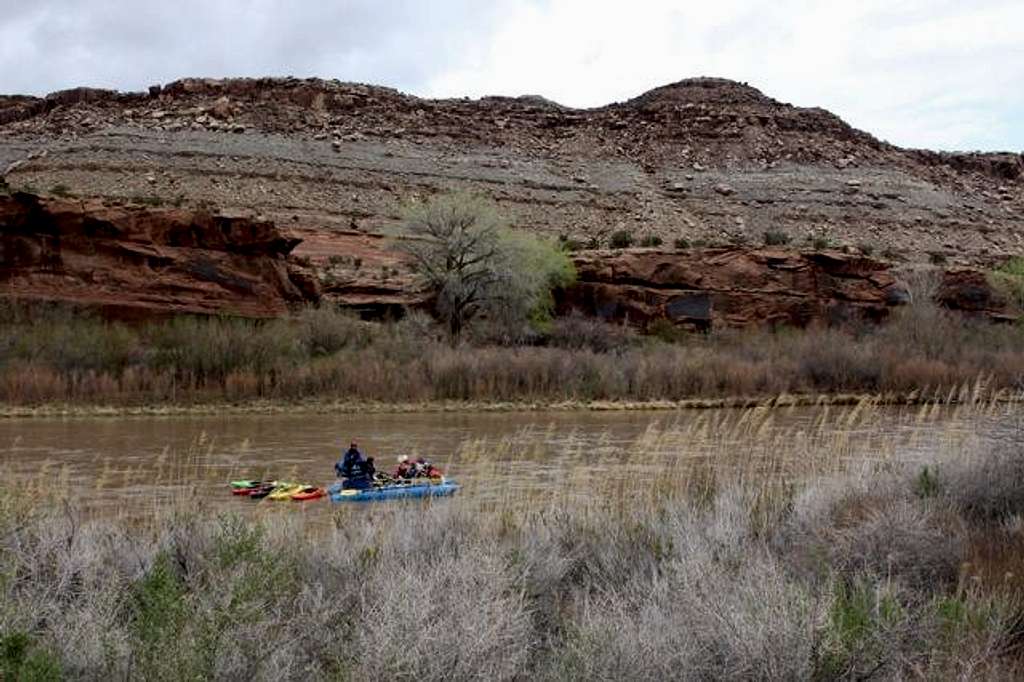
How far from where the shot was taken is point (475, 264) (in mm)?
46188

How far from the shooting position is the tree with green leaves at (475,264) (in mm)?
44656

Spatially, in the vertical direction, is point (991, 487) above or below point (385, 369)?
above

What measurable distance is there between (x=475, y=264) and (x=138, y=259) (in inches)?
538

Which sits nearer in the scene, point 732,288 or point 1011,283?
point 732,288

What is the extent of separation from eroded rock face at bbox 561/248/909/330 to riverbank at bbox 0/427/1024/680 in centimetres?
3769

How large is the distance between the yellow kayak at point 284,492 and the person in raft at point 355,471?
0.71m

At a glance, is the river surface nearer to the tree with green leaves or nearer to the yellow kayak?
the yellow kayak

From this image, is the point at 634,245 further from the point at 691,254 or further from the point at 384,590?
the point at 384,590

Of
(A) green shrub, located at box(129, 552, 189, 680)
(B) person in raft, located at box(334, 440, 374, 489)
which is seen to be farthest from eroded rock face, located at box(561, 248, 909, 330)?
(A) green shrub, located at box(129, 552, 189, 680)

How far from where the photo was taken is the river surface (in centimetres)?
1347

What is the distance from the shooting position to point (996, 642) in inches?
216

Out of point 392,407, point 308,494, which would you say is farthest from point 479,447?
point 392,407

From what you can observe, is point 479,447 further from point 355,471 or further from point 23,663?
point 23,663

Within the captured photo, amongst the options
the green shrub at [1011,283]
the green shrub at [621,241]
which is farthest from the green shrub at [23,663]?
the green shrub at [1011,283]
